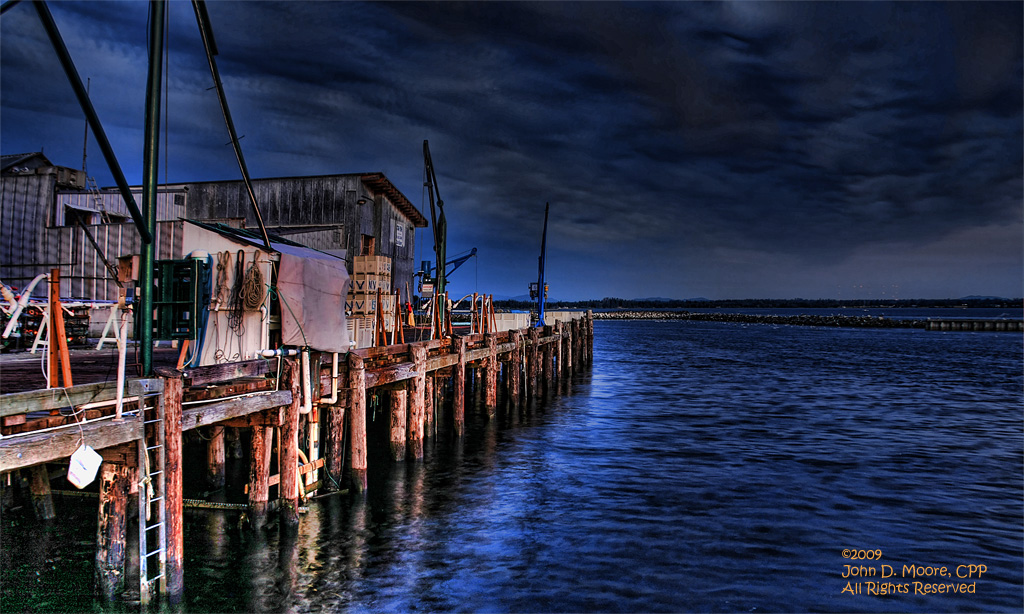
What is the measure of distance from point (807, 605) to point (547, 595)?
3.93 m

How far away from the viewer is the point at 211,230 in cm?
1206

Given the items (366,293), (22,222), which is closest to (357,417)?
(366,293)

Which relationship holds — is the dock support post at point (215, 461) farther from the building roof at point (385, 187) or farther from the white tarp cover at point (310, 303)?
the building roof at point (385, 187)

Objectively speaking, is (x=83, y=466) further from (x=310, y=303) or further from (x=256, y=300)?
(x=310, y=303)

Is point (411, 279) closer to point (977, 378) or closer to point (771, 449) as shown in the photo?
point (771, 449)

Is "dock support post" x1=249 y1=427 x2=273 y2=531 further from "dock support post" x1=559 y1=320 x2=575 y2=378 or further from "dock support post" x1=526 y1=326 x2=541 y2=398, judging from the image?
"dock support post" x1=559 y1=320 x2=575 y2=378

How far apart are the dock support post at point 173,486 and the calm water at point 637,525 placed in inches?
22.1

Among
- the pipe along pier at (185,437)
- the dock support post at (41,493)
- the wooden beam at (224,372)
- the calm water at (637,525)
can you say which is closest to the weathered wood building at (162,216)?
the pipe along pier at (185,437)

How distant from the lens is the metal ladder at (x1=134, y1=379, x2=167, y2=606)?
24.1ft

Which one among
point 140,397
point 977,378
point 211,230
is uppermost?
point 211,230

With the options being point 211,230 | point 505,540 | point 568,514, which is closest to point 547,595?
point 505,540

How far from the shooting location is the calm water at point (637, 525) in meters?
8.95

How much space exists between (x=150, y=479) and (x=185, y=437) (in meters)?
8.64

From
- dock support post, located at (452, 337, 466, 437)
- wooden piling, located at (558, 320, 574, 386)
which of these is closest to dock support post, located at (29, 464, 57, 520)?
dock support post, located at (452, 337, 466, 437)
